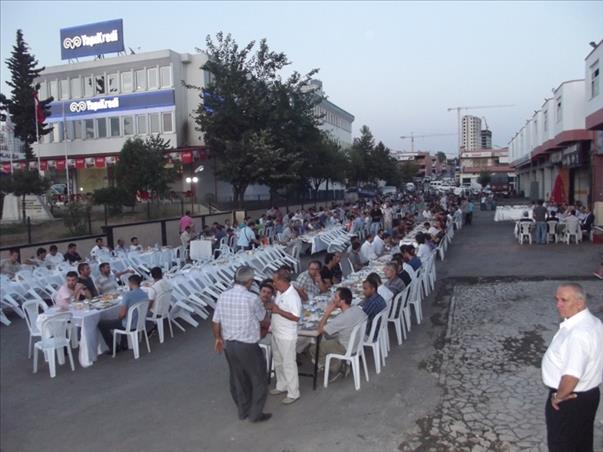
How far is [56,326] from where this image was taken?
7680 millimetres

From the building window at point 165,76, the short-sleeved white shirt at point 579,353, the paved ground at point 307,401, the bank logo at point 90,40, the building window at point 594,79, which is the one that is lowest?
the paved ground at point 307,401

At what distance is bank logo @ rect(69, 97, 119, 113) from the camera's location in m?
39.2

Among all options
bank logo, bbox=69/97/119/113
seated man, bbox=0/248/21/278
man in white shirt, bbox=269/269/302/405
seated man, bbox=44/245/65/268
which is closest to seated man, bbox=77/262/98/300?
seated man, bbox=0/248/21/278

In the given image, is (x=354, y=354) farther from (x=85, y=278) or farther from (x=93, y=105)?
(x=93, y=105)

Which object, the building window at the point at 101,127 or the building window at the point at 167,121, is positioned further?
the building window at the point at 101,127

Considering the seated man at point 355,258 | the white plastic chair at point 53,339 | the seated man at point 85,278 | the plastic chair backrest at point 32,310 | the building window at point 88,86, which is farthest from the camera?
the building window at point 88,86

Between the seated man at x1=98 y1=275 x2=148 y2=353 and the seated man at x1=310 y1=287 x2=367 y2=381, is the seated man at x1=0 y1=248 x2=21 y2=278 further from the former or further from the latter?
the seated man at x1=310 y1=287 x2=367 y2=381

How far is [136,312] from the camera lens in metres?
8.20

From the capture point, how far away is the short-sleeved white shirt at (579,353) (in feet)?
11.4

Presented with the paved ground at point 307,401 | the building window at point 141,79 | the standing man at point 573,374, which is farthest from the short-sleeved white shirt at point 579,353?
the building window at point 141,79

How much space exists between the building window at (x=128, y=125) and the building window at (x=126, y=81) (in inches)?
80.1

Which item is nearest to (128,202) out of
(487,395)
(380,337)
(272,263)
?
(272,263)

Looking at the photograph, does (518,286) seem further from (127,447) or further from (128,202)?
(128,202)

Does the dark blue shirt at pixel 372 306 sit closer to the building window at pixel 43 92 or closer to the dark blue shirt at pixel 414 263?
the dark blue shirt at pixel 414 263
